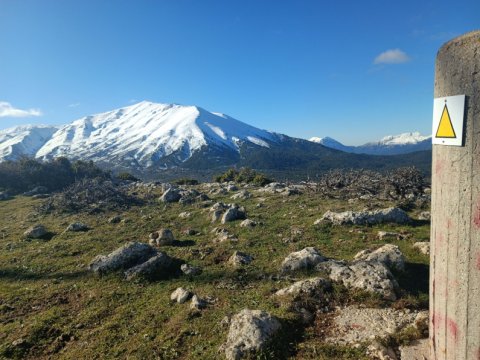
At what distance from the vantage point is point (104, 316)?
36.3 feet

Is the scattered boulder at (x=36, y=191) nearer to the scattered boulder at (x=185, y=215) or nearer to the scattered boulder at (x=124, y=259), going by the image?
the scattered boulder at (x=185, y=215)

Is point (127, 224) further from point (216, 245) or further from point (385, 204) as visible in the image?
point (385, 204)

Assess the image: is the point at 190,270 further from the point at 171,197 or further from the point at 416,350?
the point at 171,197

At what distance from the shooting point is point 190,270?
13.9m

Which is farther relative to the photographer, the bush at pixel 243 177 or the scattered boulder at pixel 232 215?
the bush at pixel 243 177

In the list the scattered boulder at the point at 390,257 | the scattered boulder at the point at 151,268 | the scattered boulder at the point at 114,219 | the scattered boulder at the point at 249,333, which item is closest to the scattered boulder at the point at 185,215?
the scattered boulder at the point at 114,219

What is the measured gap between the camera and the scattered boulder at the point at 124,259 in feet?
47.9

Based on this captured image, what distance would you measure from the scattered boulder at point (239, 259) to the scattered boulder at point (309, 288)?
3.59m

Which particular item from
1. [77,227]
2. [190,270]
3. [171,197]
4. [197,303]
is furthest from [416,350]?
[171,197]

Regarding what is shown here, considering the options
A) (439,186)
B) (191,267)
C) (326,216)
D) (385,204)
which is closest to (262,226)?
(326,216)

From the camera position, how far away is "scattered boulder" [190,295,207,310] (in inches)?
410

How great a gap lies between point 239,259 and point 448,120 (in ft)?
36.0

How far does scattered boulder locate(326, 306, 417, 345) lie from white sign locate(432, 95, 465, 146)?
5.08 meters

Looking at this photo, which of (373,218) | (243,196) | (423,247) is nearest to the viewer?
(423,247)
